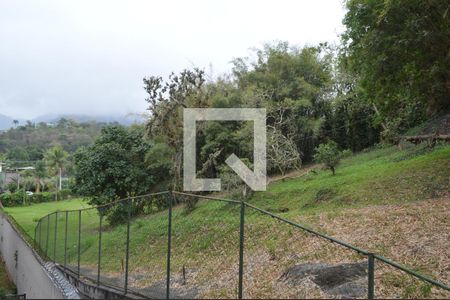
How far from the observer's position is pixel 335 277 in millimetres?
5691

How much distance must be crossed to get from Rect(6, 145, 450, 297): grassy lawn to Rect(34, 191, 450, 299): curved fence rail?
0.07 ft

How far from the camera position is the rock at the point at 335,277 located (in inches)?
202

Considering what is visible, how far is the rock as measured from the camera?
5125mm

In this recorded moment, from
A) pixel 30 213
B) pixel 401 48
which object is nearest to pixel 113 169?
pixel 401 48

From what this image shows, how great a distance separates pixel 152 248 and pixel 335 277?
282 centimetres

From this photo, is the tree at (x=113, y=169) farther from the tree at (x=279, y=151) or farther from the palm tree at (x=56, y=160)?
the palm tree at (x=56, y=160)

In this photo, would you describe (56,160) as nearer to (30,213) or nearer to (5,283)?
(30,213)

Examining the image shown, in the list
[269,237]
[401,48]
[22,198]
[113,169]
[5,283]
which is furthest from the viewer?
[22,198]

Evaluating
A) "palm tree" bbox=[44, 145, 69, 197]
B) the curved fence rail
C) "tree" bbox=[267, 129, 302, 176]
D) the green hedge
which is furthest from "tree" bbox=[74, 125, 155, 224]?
"palm tree" bbox=[44, 145, 69, 197]

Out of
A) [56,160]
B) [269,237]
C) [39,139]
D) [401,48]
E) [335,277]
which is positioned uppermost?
[39,139]

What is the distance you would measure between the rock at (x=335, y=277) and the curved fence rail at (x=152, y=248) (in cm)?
17

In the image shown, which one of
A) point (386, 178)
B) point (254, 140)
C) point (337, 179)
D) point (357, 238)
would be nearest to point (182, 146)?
point (254, 140)

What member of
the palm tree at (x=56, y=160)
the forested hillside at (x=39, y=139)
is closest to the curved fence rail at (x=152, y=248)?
the palm tree at (x=56, y=160)

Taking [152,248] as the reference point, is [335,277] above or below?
below
